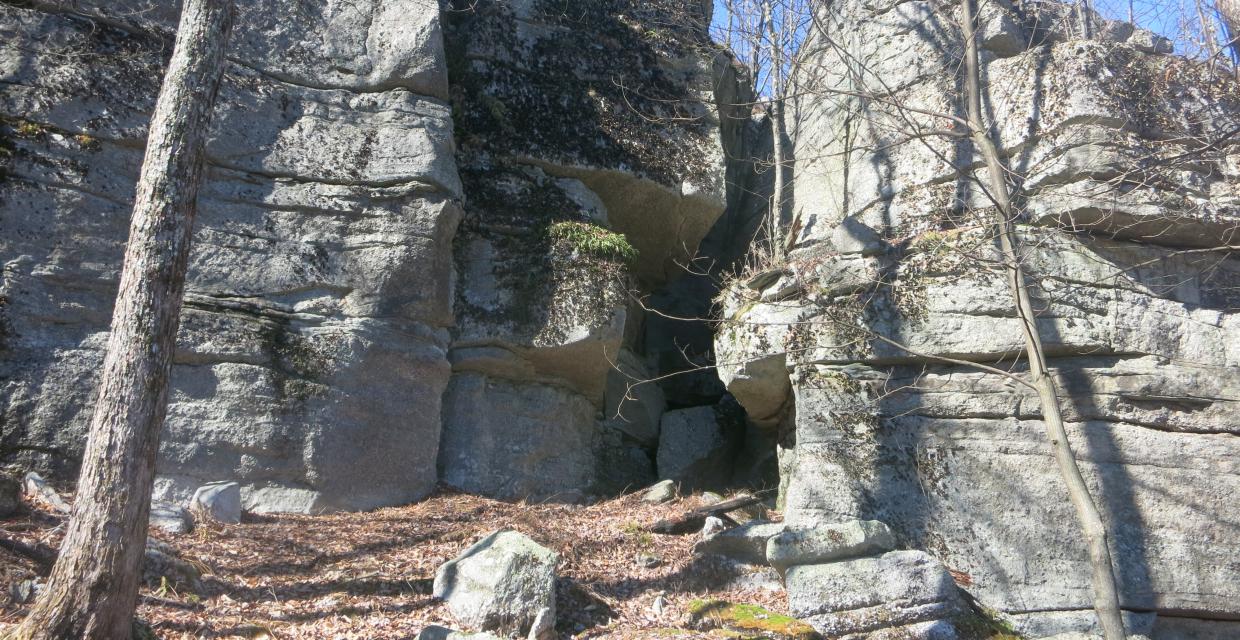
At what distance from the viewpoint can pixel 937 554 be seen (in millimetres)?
8266

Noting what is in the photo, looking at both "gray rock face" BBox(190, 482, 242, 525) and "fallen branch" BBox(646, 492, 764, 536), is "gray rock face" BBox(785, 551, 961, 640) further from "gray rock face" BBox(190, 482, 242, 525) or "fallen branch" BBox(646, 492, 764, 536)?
"gray rock face" BBox(190, 482, 242, 525)

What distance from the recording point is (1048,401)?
23.7 ft

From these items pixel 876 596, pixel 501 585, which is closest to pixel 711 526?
pixel 876 596

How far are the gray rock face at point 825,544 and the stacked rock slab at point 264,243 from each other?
155 inches

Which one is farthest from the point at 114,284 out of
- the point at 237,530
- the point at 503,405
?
the point at 503,405

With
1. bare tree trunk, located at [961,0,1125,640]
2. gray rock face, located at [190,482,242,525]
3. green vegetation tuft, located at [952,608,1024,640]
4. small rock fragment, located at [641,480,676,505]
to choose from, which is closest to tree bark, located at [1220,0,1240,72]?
bare tree trunk, located at [961,0,1125,640]

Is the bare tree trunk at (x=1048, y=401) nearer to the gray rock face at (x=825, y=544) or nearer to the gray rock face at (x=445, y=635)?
the gray rock face at (x=825, y=544)

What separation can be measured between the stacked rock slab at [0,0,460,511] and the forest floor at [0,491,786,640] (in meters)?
0.87

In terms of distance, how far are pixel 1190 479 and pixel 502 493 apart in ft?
22.9

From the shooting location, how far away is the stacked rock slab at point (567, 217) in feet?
32.6

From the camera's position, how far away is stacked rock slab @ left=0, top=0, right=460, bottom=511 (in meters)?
8.02

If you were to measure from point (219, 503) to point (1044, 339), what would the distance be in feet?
26.3

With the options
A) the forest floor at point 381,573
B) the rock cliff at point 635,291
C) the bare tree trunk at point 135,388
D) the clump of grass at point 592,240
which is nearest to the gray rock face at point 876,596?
the rock cliff at point 635,291

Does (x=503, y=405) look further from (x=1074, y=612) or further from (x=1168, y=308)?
(x=1168, y=308)
